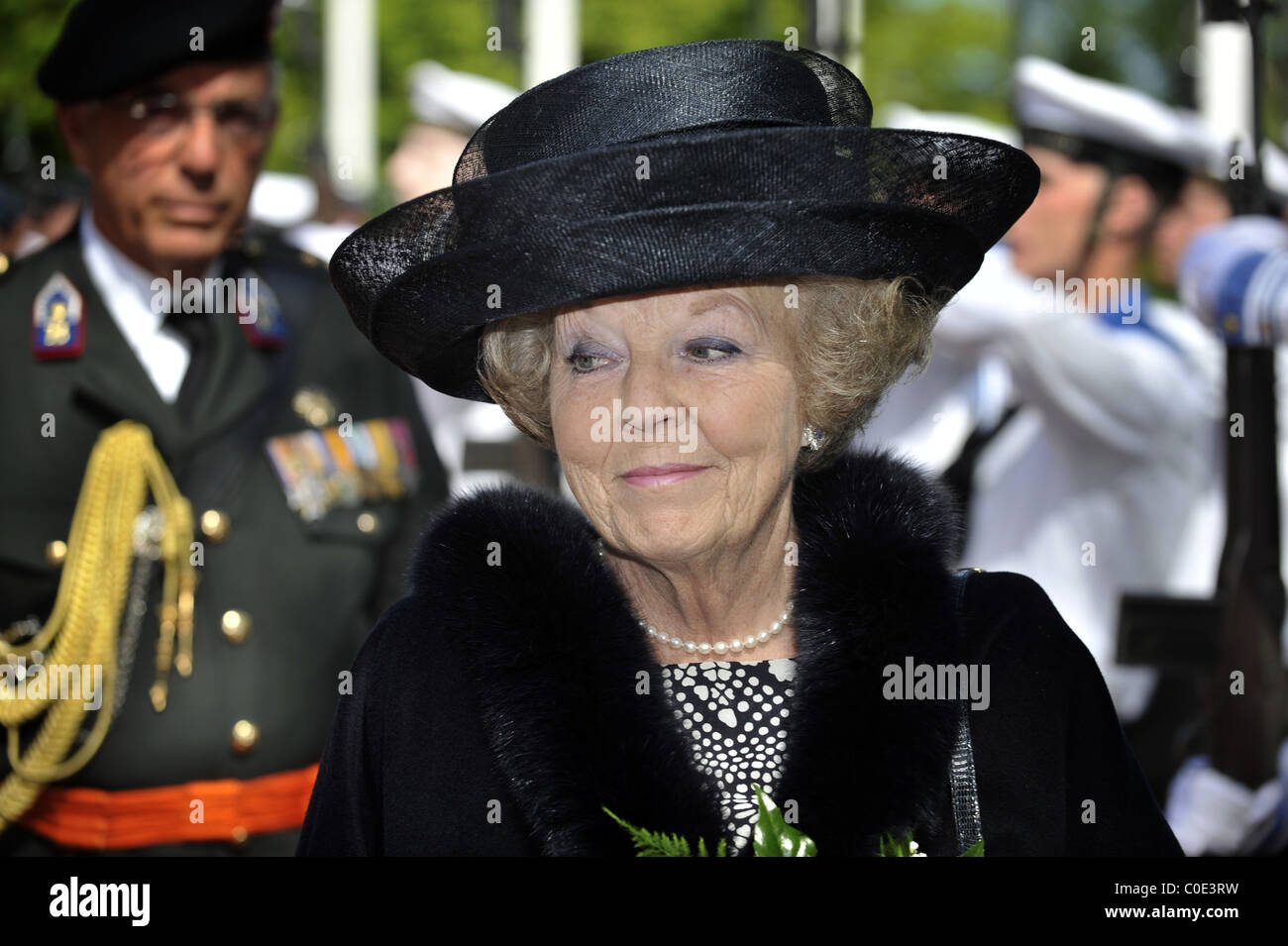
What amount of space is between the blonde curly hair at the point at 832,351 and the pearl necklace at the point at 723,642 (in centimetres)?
24

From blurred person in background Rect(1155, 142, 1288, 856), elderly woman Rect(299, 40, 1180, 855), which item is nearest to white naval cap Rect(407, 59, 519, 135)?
blurred person in background Rect(1155, 142, 1288, 856)

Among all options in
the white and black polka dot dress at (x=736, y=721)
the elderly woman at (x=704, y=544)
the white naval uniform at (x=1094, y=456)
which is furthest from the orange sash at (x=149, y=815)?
the white naval uniform at (x=1094, y=456)

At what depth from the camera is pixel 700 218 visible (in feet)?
6.44

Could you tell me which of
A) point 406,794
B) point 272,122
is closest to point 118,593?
point 272,122

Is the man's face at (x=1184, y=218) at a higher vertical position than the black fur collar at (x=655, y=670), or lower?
higher

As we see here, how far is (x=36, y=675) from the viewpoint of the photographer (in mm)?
3238

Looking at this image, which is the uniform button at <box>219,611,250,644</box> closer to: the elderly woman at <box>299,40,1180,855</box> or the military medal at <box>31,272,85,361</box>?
the military medal at <box>31,272,85,361</box>

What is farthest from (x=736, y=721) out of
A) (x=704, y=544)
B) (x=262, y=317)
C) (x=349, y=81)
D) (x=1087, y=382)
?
(x=349, y=81)

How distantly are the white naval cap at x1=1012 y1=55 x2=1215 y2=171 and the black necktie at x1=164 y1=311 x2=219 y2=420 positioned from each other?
12.5 ft

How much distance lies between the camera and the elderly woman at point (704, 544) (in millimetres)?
1992

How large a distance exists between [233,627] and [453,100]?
179 inches

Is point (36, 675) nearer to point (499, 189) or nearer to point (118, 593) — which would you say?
point (118, 593)

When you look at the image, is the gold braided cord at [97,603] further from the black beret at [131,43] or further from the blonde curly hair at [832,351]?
the blonde curly hair at [832,351]

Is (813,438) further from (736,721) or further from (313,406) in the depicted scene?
(313,406)
